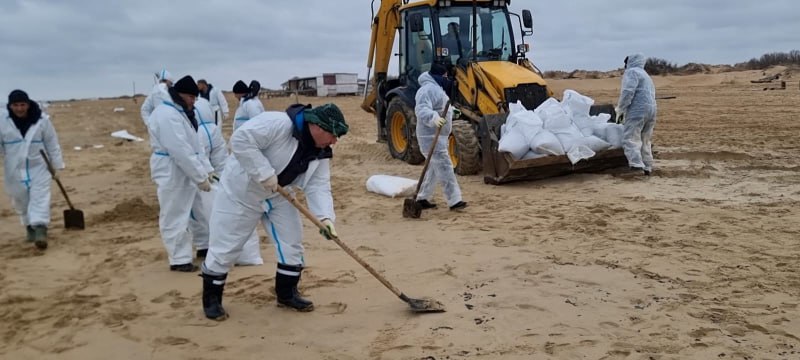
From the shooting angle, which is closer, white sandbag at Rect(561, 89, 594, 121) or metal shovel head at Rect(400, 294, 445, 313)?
metal shovel head at Rect(400, 294, 445, 313)

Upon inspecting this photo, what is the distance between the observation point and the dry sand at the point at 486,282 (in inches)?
145

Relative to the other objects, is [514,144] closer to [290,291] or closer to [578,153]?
[578,153]

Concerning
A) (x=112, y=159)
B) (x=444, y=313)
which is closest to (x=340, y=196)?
(x=444, y=313)

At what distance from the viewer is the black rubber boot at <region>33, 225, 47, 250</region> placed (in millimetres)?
6332

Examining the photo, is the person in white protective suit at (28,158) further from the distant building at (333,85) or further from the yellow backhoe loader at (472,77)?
the distant building at (333,85)

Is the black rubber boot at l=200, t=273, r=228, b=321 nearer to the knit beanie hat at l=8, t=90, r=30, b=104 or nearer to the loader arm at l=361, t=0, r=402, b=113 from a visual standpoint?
the knit beanie hat at l=8, t=90, r=30, b=104

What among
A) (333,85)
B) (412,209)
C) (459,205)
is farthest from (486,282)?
(333,85)

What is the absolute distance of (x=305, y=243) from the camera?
6172 mm

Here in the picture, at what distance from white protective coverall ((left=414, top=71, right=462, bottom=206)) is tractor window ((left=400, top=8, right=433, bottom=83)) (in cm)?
269

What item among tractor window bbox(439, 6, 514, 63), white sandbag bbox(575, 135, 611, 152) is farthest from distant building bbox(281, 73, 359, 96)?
white sandbag bbox(575, 135, 611, 152)

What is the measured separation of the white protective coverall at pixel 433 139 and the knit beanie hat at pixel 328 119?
3.08 meters

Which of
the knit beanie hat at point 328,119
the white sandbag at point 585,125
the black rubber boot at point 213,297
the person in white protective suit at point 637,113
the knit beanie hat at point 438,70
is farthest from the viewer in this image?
the white sandbag at point 585,125

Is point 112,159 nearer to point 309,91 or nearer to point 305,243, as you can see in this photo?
point 305,243

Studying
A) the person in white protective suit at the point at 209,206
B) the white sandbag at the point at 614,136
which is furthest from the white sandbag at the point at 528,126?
the person in white protective suit at the point at 209,206
